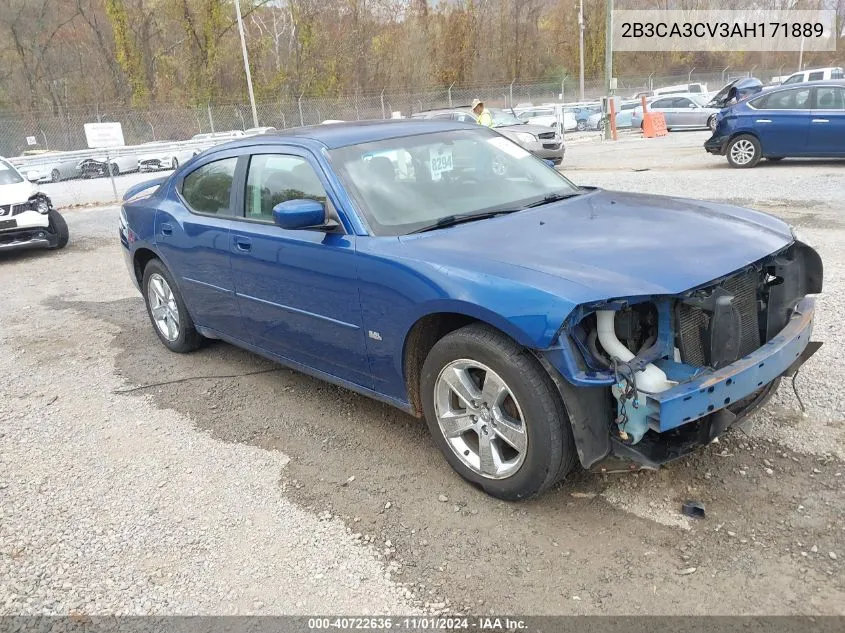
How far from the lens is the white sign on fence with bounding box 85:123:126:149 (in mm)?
17877

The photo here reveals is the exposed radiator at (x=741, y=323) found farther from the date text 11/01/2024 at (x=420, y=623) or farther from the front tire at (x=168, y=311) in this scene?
the front tire at (x=168, y=311)

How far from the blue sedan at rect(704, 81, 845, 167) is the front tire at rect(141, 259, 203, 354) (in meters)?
11.1

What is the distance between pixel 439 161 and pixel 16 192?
8.93 m

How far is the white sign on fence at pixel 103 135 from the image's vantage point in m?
17.9

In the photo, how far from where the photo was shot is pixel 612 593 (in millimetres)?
2533

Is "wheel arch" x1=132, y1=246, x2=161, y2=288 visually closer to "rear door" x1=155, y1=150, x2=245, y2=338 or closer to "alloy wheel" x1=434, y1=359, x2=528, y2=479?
"rear door" x1=155, y1=150, x2=245, y2=338

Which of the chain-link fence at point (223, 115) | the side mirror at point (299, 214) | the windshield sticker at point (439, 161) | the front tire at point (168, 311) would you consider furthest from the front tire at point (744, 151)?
the chain-link fence at point (223, 115)

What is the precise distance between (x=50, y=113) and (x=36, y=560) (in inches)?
1282

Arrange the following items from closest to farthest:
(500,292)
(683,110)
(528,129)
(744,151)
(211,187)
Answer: (500,292)
(211,187)
(744,151)
(528,129)
(683,110)

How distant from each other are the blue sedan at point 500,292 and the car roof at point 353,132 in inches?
1.0

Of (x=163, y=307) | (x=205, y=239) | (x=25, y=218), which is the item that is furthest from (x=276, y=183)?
(x=25, y=218)

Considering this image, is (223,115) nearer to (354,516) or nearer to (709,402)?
(354,516)

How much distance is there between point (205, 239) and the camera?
15.0 feet

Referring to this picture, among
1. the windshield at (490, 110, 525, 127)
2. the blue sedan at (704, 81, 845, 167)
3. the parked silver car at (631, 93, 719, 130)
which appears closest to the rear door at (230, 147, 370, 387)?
the blue sedan at (704, 81, 845, 167)
